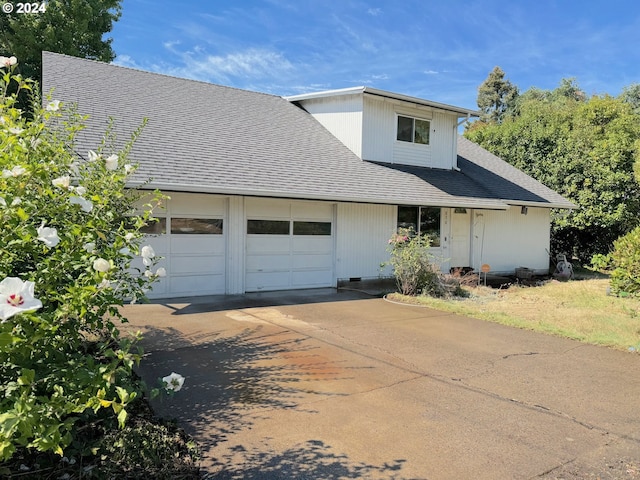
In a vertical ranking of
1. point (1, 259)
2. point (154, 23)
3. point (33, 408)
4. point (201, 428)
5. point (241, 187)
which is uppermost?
point (154, 23)

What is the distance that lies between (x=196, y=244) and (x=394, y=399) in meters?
6.83

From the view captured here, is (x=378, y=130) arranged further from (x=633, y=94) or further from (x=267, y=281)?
(x=633, y=94)

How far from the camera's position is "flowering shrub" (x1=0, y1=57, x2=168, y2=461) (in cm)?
189

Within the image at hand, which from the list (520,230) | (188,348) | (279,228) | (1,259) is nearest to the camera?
(1,259)

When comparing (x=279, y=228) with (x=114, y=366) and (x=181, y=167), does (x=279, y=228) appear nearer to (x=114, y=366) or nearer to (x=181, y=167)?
(x=181, y=167)

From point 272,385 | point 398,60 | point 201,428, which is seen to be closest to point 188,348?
point 272,385

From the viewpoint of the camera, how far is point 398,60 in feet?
73.4

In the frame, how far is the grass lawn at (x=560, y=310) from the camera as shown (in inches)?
298

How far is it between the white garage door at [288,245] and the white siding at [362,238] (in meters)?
0.31

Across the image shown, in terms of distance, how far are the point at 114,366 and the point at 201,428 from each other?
2.00 meters

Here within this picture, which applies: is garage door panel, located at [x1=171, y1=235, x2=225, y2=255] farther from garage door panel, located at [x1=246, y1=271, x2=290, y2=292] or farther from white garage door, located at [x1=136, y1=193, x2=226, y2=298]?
garage door panel, located at [x1=246, y1=271, x2=290, y2=292]

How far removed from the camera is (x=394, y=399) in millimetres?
4613

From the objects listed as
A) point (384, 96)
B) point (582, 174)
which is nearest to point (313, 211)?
point (384, 96)

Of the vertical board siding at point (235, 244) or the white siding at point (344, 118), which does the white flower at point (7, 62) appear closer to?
the vertical board siding at point (235, 244)
